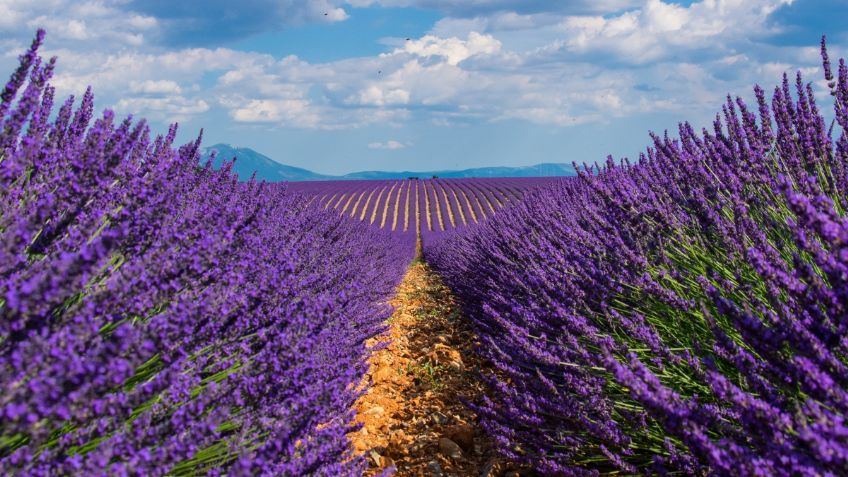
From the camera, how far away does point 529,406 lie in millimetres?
2426

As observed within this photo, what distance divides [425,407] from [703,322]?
2.10m

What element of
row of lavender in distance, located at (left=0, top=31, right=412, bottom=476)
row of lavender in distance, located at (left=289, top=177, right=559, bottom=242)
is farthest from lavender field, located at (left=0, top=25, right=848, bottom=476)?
row of lavender in distance, located at (left=289, top=177, right=559, bottom=242)

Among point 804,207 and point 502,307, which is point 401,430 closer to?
point 502,307

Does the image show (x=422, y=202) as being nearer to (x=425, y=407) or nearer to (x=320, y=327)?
(x=425, y=407)

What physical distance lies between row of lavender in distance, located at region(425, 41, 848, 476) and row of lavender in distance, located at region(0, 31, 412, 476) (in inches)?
31.3

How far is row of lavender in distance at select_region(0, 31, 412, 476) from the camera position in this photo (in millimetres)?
918

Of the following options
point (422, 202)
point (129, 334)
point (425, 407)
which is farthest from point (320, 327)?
point (422, 202)

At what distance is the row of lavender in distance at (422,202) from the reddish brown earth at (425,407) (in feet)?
55.4

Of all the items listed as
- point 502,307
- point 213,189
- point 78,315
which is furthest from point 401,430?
point 78,315

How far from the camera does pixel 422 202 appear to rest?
1303 inches

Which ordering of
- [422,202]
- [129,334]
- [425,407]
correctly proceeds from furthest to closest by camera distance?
[422,202], [425,407], [129,334]

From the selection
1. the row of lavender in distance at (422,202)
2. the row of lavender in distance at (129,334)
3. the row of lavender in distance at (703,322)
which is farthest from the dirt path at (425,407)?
the row of lavender in distance at (422,202)

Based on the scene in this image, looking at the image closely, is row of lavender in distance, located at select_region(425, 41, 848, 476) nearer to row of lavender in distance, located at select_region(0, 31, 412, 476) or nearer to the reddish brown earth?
the reddish brown earth

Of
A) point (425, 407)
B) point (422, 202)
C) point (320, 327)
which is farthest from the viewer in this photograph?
point (422, 202)
